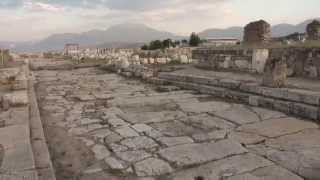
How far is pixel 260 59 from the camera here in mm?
9031

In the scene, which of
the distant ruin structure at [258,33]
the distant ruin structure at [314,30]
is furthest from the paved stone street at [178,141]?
the distant ruin structure at [314,30]

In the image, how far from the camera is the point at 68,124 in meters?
5.54

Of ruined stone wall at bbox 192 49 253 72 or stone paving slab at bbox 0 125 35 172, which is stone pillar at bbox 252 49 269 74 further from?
stone paving slab at bbox 0 125 35 172

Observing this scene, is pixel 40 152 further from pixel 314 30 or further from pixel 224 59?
pixel 314 30

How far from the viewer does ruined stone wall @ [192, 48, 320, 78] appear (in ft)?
26.4

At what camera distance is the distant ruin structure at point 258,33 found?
11680 millimetres

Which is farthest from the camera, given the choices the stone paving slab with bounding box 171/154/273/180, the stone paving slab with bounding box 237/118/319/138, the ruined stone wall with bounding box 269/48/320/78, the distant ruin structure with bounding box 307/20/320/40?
the distant ruin structure with bounding box 307/20/320/40

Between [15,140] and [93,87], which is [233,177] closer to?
[15,140]

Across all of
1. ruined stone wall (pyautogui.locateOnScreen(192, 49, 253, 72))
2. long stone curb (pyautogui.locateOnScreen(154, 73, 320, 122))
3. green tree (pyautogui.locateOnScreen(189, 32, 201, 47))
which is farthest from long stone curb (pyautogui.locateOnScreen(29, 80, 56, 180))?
green tree (pyautogui.locateOnScreen(189, 32, 201, 47))

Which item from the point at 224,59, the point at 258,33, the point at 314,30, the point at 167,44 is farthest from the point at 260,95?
the point at 167,44

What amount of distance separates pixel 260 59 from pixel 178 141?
5449 millimetres

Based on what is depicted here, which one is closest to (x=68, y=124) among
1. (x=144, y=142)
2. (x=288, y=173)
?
(x=144, y=142)

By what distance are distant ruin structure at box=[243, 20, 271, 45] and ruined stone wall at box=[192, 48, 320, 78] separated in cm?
189

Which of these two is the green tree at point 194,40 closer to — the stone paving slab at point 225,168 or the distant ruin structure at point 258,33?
the distant ruin structure at point 258,33
